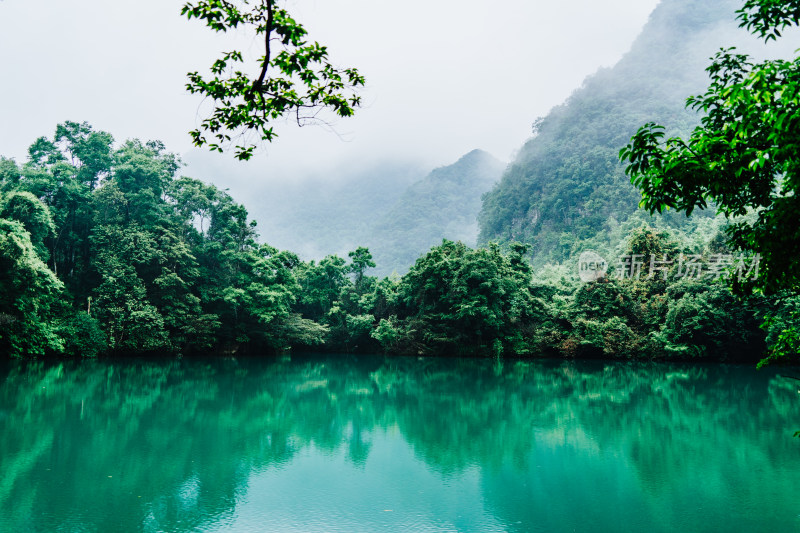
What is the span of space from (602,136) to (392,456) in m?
46.2

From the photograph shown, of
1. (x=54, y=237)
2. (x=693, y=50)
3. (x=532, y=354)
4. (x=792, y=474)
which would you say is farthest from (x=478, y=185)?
(x=792, y=474)

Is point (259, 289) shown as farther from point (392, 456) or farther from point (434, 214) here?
point (434, 214)

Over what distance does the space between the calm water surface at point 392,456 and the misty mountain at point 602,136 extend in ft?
87.1

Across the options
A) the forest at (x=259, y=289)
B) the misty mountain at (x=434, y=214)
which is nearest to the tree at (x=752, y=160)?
the forest at (x=259, y=289)

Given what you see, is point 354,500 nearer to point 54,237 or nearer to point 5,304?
point 5,304

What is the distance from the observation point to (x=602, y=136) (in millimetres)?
47688

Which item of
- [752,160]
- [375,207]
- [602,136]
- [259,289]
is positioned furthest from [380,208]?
[752,160]

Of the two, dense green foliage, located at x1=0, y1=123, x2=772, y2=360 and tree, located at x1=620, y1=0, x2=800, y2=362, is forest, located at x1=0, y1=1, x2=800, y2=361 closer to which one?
dense green foliage, located at x1=0, y1=123, x2=772, y2=360

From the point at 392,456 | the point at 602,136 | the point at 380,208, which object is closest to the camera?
the point at 392,456

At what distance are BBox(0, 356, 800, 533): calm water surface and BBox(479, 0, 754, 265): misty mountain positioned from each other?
26.5 meters

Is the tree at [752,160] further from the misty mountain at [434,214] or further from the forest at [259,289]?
the misty mountain at [434,214]

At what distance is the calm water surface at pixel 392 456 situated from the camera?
4996mm

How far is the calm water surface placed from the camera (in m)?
5.00

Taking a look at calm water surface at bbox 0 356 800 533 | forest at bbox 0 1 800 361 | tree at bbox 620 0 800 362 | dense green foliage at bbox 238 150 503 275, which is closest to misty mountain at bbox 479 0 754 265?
dense green foliage at bbox 238 150 503 275
